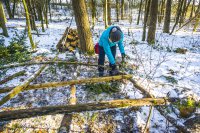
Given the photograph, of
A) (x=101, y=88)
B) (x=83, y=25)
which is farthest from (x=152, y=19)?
(x=101, y=88)

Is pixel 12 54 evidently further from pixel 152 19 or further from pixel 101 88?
pixel 152 19

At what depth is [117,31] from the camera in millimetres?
4539

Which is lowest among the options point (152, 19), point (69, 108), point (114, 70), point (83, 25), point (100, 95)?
point (100, 95)

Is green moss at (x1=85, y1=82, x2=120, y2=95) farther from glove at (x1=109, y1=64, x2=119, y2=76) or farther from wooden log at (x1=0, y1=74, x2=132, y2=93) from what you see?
glove at (x1=109, y1=64, x2=119, y2=76)

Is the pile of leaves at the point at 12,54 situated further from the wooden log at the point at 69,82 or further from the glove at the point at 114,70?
the glove at the point at 114,70

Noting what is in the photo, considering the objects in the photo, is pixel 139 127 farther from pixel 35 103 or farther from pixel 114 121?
pixel 35 103

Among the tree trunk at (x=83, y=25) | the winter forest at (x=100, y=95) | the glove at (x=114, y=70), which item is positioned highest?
the tree trunk at (x=83, y=25)

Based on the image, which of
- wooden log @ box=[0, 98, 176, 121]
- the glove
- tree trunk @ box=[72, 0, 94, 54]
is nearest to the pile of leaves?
tree trunk @ box=[72, 0, 94, 54]

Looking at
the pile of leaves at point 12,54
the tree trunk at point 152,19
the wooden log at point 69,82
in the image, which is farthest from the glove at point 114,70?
the tree trunk at point 152,19

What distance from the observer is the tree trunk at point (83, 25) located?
7.30 metres

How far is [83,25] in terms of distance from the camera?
7504 millimetres

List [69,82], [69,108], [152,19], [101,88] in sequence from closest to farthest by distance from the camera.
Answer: [69,108] < [69,82] < [101,88] < [152,19]

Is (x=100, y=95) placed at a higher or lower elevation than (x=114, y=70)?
lower

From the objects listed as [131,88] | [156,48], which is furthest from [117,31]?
[156,48]
